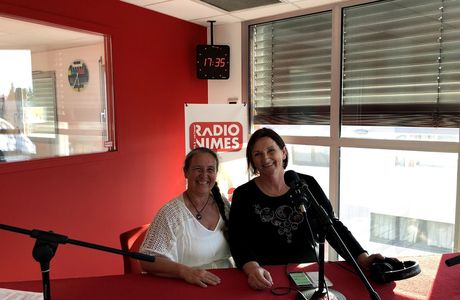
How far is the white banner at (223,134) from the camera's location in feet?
11.6

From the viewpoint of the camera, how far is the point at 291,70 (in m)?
3.85

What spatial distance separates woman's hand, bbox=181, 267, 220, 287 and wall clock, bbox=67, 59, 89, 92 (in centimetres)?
213

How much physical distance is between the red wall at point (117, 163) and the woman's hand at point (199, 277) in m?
1.70

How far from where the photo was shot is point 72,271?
299cm

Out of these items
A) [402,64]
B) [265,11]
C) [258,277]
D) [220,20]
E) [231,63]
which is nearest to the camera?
[258,277]

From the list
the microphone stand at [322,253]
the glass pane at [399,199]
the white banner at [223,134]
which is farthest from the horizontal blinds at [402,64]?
the microphone stand at [322,253]

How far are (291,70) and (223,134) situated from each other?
1.00 metres

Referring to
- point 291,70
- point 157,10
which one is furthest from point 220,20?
point 291,70

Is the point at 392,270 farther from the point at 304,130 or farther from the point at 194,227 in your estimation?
the point at 304,130

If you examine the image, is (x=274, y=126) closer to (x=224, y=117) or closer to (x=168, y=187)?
(x=224, y=117)

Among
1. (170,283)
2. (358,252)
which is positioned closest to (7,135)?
(170,283)

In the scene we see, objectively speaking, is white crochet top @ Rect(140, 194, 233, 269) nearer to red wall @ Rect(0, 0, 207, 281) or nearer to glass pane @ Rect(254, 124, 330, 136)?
red wall @ Rect(0, 0, 207, 281)

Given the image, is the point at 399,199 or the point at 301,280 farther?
the point at 399,199

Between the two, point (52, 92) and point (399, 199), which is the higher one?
point (52, 92)
